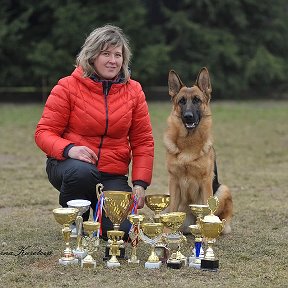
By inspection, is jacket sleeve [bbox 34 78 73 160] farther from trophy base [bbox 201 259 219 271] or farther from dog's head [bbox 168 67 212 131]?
trophy base [bbox 201 259 219 271]

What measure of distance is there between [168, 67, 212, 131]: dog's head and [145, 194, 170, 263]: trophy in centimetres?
89

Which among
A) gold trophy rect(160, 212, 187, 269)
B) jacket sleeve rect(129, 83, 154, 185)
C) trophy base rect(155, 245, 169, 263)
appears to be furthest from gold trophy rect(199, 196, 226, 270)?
jacket sleeve rect(129, 83, 154, 185)

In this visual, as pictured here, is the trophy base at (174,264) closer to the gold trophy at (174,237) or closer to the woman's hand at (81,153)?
the gold trophy at (174,237)

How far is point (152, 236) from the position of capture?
3.41m

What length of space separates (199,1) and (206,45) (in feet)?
4.95

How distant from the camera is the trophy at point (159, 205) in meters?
3.58

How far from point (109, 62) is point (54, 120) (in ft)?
1.83

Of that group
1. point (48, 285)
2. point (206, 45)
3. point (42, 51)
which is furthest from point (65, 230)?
point (206, 45)

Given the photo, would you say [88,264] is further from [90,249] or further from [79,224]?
[79,224]

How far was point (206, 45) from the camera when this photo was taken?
20.1 metres

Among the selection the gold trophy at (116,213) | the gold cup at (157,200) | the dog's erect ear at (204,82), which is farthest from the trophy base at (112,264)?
the dog's erect ear at (204,82)

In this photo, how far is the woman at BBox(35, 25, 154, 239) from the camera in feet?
13.1

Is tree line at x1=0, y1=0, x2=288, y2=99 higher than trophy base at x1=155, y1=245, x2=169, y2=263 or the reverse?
higher

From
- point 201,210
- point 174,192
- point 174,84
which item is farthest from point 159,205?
point 174,84
